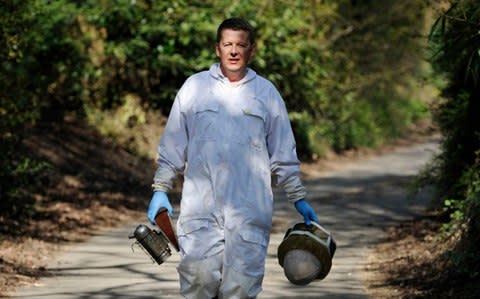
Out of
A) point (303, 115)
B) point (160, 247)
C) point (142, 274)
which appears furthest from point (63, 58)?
point (160, 247)

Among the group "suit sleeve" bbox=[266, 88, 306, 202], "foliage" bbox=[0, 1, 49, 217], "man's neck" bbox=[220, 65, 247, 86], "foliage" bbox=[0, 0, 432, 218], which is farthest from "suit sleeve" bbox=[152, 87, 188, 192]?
"foliage" bbox=[0, 0, 432, 218]

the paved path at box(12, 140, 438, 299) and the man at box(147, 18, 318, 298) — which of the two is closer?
the man at box(147, 18, 318, 298)

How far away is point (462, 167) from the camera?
30.5 feet

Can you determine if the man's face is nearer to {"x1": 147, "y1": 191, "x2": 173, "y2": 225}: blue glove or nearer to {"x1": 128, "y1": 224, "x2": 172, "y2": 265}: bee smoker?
{"x1": 147, "y1": 191, "x2": 173, "y2": 225}: blue glove

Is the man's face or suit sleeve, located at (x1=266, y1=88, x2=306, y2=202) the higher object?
the man's face

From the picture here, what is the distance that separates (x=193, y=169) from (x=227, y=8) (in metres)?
11.3

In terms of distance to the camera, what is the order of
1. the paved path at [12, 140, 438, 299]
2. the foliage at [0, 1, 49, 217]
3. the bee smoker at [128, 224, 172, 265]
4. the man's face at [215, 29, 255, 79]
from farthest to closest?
the foliage at [0, 1, 49, 217], the paved path at [12, 140, 438, 299], the bee smoker at [128, 224, 172, 265], the man's face at [215, 29, 255, 79]

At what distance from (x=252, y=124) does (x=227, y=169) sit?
0.30 m

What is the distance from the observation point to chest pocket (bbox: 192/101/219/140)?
4410 millimetres

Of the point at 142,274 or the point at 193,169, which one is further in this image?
the point at 142,274

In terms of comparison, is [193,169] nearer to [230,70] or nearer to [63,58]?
[230,70]

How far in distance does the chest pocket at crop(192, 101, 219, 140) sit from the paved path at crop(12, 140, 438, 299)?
2.57 meters

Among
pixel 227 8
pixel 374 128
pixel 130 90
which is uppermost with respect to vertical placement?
pixel 227 8

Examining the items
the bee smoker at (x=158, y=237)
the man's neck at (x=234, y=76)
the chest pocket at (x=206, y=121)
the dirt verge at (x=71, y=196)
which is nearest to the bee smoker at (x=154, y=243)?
the bee smoker at (x=158, y=237)
